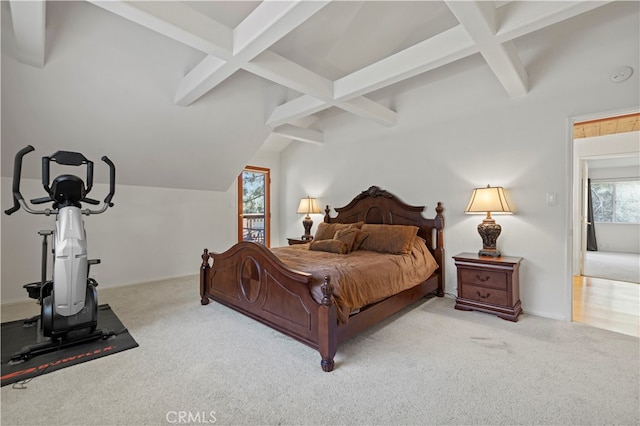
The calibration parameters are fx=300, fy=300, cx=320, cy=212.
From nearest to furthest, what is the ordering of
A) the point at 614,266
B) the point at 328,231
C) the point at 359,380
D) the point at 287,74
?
the point at 359,380 < the point at 287,74 < the point at 328,231 < the point at 614,266

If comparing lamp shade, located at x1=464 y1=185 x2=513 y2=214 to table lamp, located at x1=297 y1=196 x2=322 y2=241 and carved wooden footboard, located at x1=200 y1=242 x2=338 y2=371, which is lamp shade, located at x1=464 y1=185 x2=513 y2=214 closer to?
carved wooden footboard, located at x1=200 y1=242 x2=338 y2=371

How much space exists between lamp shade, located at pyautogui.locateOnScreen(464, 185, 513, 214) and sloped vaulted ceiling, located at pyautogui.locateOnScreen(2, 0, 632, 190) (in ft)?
3.45

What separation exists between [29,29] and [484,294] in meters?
4.51

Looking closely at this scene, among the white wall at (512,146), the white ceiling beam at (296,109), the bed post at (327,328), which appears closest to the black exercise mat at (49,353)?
the bed post at (327,328)

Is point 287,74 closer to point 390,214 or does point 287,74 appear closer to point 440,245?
point 390,214

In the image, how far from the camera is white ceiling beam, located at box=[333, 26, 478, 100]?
92.4 inches

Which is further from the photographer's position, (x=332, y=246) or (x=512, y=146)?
(x=332, y=246)

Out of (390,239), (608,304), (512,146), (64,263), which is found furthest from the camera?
(390,239)

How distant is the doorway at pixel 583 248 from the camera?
291cm

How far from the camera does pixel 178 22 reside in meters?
2.06

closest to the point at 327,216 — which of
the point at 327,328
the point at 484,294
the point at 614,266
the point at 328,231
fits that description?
the point at 328,231

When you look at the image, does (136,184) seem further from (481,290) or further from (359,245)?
(481,290)

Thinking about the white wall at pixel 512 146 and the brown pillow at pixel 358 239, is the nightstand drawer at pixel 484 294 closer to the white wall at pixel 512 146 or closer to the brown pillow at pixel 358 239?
the white wall at pixel 512 146

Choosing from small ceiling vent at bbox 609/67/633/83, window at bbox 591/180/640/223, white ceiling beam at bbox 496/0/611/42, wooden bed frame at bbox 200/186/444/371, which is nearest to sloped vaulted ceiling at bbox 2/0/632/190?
white ceiling beam at bbox 496/0/611/42
